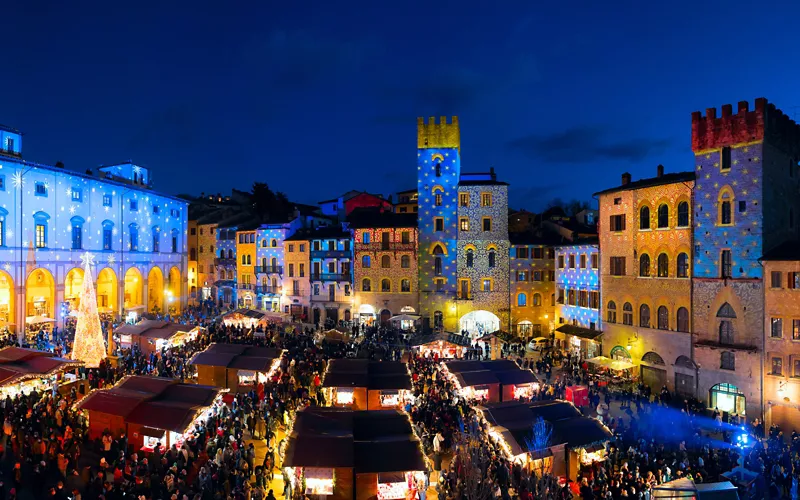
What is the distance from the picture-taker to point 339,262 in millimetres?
48562

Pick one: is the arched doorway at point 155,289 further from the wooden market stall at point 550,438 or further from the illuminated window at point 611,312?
the wooden market stall at point 550,438

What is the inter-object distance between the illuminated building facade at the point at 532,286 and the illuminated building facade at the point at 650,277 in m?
9.80

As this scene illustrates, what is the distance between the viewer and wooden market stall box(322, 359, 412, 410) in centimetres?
2279

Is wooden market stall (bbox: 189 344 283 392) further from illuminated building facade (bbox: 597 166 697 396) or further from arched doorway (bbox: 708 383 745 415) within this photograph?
arched doorway (bbox: 708 383 745 415)

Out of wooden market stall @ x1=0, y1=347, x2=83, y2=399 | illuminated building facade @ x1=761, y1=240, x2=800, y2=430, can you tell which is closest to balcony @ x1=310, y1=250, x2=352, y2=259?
wooden market stall @ x1=0, y1=347, x2=83, y2=399

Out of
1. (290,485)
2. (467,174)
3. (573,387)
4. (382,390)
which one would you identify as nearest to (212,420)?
(290,485)

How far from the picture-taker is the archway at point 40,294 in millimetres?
40844

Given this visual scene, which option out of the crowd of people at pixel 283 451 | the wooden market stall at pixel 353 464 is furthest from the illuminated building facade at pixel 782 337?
the wooden market stall at pixel 353 464

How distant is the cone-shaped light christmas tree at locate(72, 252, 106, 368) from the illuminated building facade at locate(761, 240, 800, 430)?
3169cm

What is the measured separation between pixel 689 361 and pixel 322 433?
71.6ft

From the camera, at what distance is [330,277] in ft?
161

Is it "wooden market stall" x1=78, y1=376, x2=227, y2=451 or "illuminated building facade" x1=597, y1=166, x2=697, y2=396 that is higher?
"illuminated building facade" x1=597, y1=166, x2=697, y2=396

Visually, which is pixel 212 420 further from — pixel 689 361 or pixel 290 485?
pixel 689 361

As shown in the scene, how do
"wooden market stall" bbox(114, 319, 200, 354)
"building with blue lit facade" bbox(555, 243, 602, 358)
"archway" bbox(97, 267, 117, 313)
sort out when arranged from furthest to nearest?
"archway" bbox(97, 267, 117, 313) < "building with blue lit facade" bbox(555, 243, 602, 358) < "wooden market stall" bbox(114, 319, 200, 354)
